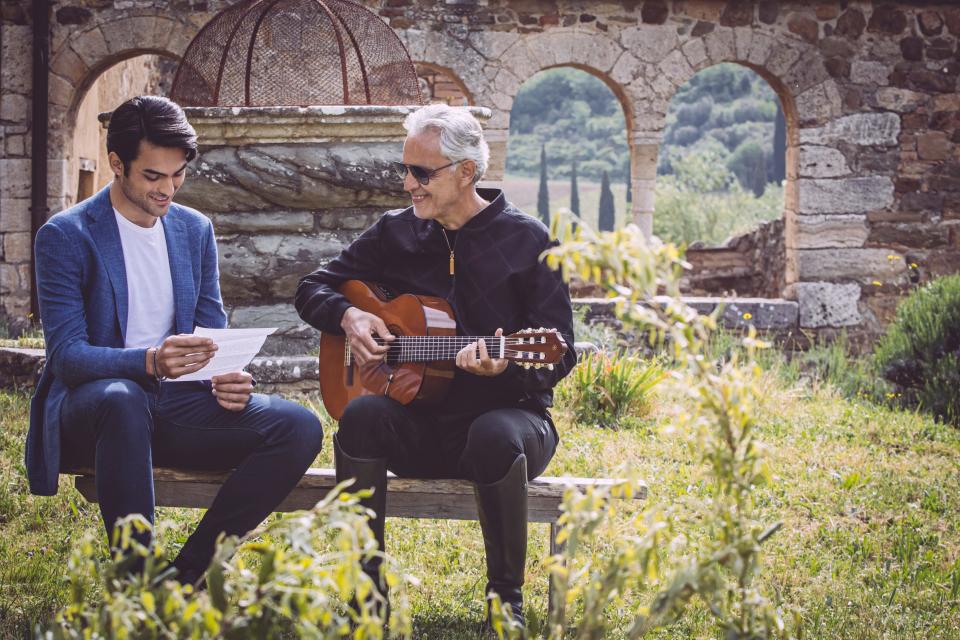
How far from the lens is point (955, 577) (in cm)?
326

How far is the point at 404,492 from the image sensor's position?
2.76 metres

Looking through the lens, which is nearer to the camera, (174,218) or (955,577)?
(174,218)

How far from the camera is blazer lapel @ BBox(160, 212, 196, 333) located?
279cm

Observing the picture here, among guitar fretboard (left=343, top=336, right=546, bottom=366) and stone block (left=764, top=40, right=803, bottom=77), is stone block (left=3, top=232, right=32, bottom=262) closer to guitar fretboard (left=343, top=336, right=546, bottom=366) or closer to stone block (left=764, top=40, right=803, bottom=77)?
stone block (left=764, top=40, right=803, bottom=77)

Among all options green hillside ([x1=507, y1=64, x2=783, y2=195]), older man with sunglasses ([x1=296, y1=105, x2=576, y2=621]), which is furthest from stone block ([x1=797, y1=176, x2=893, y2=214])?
green hillside ([x1=507, y1=64, x2=783, y2=195])

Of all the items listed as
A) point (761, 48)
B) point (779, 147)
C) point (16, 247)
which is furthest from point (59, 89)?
point (779, 147)

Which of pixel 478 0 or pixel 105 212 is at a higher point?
pixel 478 0

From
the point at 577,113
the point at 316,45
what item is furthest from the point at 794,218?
the point at 577,113

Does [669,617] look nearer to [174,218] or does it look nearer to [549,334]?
[549,334]

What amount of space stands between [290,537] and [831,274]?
344 inches

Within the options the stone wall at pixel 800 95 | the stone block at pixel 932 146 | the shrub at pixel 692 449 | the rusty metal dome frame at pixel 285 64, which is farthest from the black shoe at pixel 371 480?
the stone block at pixel 932 146

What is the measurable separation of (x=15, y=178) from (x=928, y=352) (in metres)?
7.27

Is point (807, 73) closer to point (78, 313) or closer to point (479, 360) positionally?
point (479, 360)

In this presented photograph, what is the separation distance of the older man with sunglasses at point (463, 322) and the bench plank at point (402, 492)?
0.05 metres
